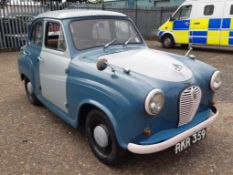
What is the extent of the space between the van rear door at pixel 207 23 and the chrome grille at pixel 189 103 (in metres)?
8.54

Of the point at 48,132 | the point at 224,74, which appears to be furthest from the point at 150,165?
the point at 224,74

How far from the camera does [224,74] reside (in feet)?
23.6

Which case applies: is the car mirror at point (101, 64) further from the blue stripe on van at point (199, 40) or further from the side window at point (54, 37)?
the blue stripe on van at point (199, 40)

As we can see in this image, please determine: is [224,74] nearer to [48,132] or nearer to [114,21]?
[114,21]

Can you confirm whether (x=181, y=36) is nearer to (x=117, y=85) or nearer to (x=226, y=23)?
(x=226, y=23)

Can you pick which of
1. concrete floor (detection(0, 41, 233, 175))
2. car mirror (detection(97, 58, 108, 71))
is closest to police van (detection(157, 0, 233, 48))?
concrete floor (detection(0, 41, 233, 175))

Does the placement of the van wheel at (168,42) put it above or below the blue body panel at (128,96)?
below

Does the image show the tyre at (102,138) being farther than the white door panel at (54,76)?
No

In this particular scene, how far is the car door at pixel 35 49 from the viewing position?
4.20 metres

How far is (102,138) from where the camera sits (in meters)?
2.88

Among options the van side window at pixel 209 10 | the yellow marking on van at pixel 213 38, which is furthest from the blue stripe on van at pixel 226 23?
the van side window at pixel 209 10

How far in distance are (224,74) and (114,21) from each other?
15.1ft

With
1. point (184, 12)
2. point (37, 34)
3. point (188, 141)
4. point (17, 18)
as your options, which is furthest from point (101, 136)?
point (17, 18)

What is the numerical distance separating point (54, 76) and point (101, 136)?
4.16 feet
